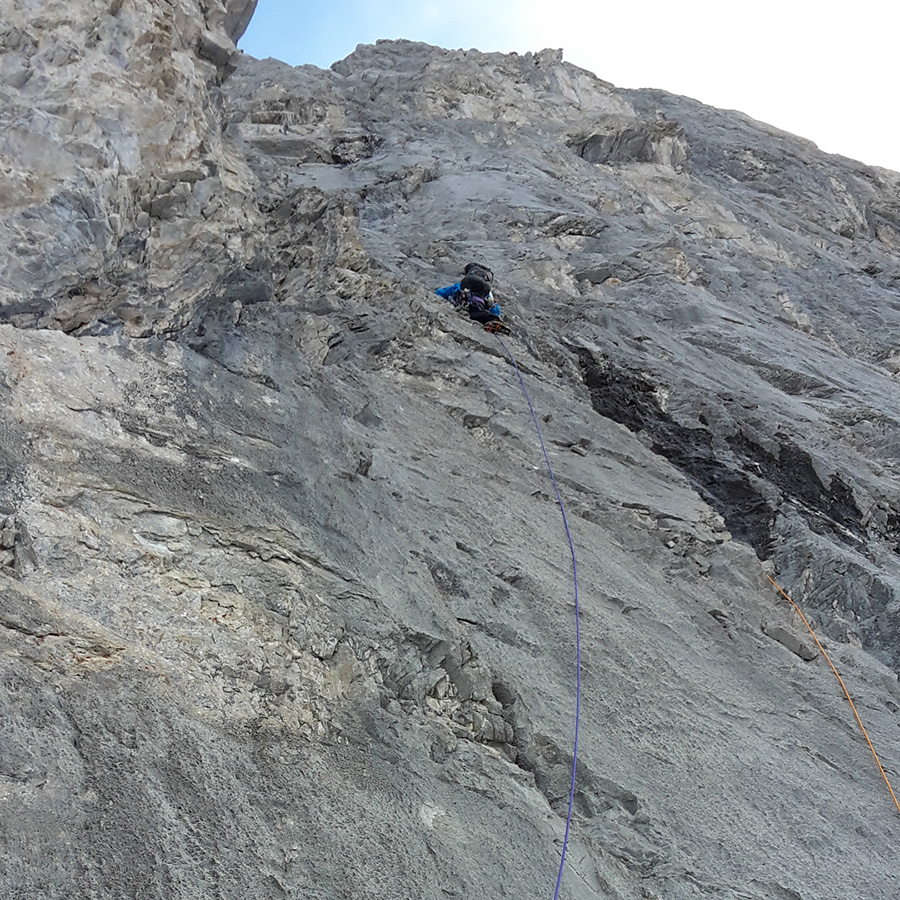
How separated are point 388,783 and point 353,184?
1556cm

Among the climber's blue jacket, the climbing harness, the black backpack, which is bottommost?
the climbing harness

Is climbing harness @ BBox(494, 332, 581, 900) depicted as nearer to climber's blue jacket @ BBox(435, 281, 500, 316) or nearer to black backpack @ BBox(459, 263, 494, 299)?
climber's blue jacket @ BBox(435, 281, 500, 316)

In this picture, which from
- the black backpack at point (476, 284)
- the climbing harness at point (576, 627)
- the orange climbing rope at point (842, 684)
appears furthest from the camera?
the black backpack at point (476, 284)

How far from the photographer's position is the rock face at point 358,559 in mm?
4008

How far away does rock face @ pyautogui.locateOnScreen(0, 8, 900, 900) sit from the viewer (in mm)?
4008

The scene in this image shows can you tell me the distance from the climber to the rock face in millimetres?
476

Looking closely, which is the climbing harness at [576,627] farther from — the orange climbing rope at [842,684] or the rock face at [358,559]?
the orange climbing rope at [842,684]

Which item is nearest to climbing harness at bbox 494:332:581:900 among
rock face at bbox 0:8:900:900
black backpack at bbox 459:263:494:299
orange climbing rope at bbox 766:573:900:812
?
rock face at bbox 0:8:900:900

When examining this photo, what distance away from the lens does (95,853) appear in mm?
3408

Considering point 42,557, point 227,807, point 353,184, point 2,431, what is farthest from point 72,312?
point 353,184

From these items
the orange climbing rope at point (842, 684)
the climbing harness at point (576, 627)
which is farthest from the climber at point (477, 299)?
the orange climbing rope at point (842, 684)

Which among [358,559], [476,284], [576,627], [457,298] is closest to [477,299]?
[476,284]

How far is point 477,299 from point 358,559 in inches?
234

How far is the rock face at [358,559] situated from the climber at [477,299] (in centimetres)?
48
